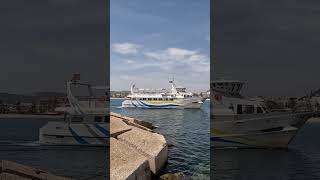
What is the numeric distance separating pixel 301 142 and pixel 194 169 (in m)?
8.53

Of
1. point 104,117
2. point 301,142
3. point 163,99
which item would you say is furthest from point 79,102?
point 163,99

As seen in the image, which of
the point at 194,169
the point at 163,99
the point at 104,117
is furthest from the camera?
the point at 163,99

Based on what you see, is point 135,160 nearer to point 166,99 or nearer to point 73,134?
point 73,134

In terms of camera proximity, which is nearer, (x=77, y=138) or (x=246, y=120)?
(x=77, y=138)

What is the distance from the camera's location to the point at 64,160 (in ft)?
36.0

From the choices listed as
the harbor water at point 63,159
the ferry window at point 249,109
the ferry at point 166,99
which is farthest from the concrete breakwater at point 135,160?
the ferry at point 166,99

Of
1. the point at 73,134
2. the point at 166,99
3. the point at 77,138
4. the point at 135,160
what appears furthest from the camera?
the point at 166,99

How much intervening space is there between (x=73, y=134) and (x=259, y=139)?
710cm

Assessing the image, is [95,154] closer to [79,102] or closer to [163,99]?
[79,102]

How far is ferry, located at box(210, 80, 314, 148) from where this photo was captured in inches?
505

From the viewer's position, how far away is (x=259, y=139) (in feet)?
47.6

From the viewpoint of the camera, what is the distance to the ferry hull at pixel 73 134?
12828 mm

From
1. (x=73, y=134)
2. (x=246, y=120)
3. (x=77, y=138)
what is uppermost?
(x=246, y=120)

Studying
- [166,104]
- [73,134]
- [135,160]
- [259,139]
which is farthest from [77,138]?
[166,104]
